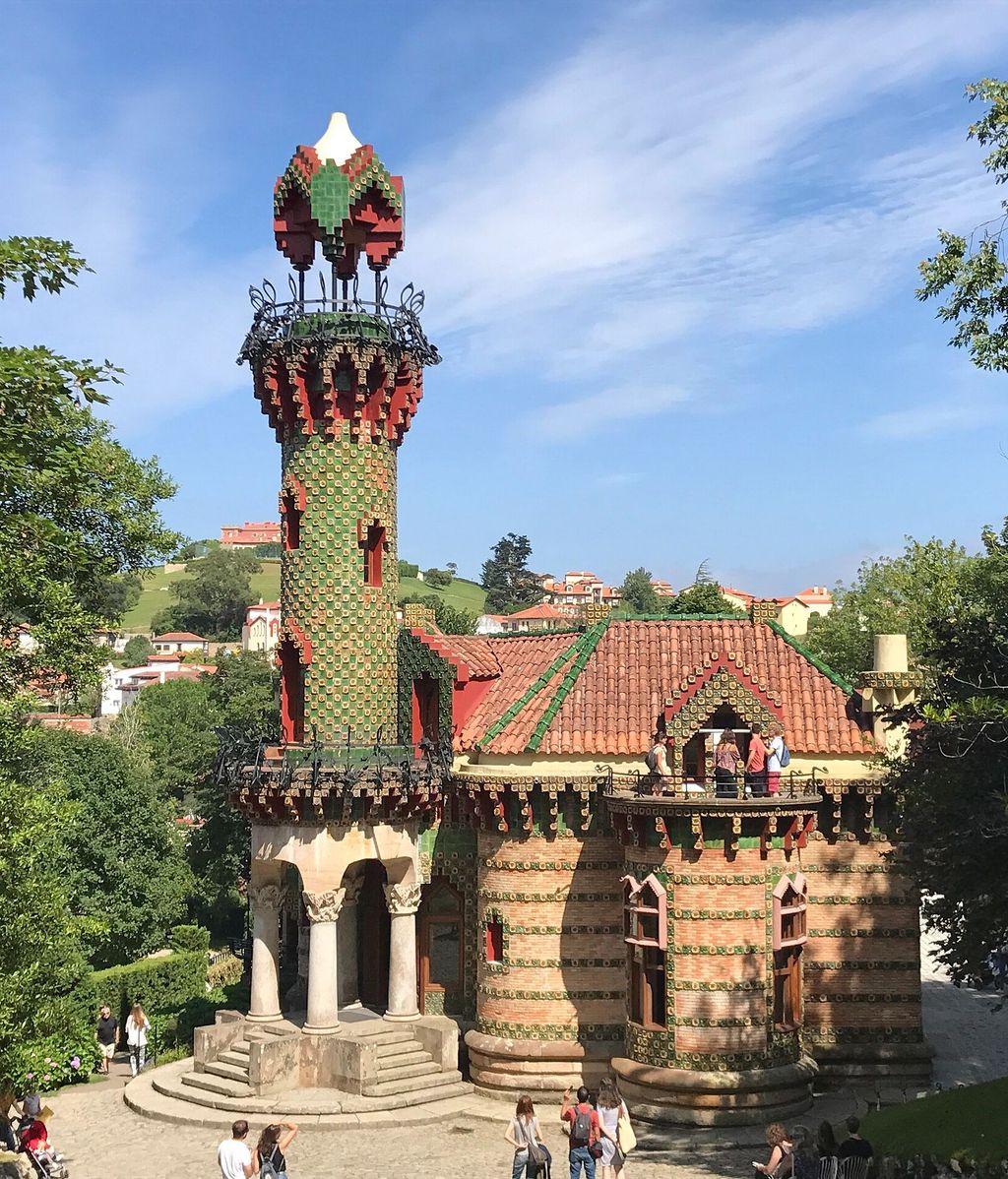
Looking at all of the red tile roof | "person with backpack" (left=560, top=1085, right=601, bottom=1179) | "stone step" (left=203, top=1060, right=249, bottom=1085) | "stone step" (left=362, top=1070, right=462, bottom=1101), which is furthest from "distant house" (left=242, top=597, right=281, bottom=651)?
"person with backpack" (left=560, top=1085, right=601, bottom=1179)

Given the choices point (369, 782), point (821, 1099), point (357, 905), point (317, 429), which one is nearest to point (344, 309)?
point (317, 429)

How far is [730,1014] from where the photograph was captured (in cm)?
2359

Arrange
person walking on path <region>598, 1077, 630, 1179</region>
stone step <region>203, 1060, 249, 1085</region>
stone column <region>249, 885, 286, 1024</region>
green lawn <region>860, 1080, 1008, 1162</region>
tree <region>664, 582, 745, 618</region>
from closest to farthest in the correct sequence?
green lawn <region>860, 1080, 1008, 1162</region>
person walking on path <region>598, 1077, 630, 1179</region>
stone step <region>203, 1060, 249, 1085</region>
stone column <region>249, 885, 286, 1024</region>
tree <region>664, 582, 745, 618</region>

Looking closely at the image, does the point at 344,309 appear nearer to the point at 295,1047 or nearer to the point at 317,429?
the point at 317,429

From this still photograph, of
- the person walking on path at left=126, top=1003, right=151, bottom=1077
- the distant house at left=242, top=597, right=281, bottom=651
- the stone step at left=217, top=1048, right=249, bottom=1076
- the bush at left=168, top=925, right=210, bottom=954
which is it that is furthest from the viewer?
the distant house at left=242, top=597, right=281, bottom=651

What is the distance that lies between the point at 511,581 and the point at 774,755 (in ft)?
428

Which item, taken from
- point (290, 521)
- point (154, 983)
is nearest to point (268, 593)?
point (154, 983)

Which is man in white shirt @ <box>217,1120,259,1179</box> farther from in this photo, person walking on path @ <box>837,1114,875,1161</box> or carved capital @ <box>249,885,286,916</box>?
carved capital @ <box>249,885,286,916</box>

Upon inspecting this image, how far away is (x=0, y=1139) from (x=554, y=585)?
507 feet

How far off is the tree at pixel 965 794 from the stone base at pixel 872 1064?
573 centimetres

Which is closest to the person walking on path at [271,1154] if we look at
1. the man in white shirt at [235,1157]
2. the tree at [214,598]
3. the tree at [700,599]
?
the man in white shirt at [235,1157]

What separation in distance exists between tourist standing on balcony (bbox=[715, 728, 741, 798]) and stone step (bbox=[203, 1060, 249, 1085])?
33.8ft

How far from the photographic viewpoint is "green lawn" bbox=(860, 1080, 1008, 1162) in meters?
16.3

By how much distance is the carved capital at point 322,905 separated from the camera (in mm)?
25297
